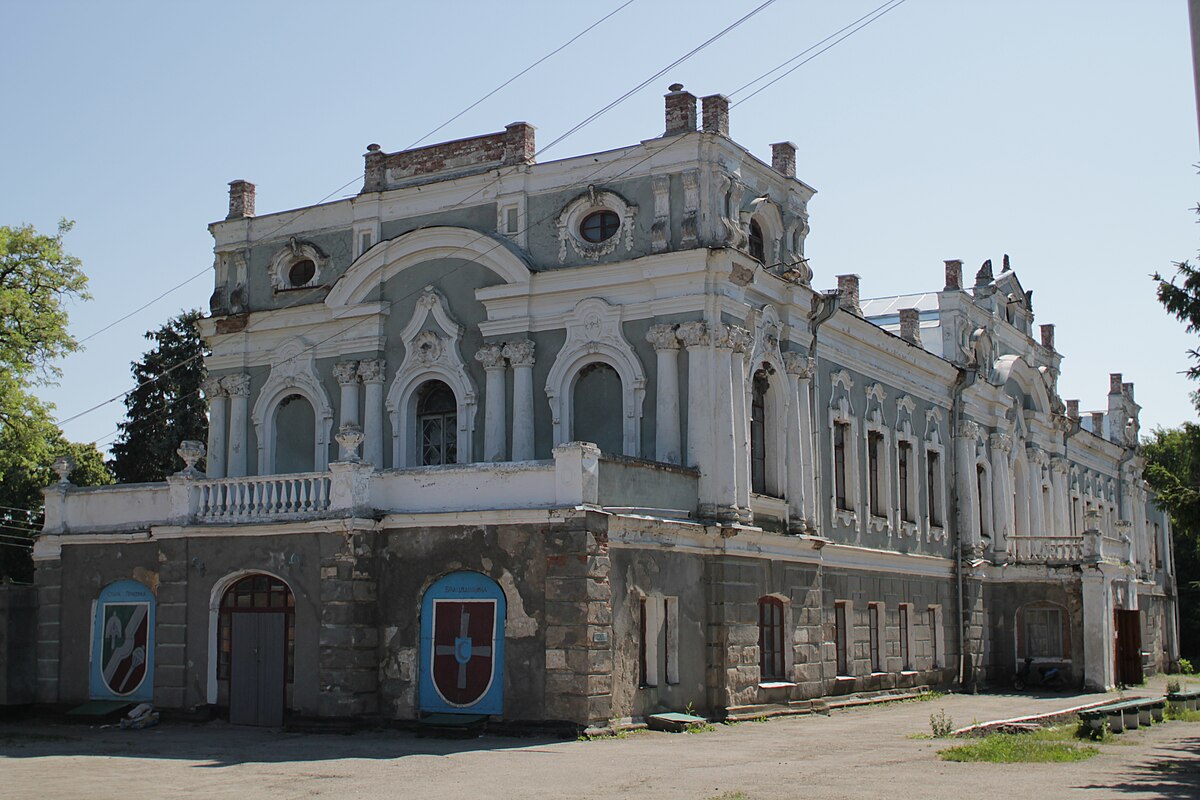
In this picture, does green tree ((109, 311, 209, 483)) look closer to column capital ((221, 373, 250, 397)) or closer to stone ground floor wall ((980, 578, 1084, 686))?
column capital ((221, 373, 250, 397))

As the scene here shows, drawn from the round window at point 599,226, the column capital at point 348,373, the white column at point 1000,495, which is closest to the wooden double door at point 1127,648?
the white column at point 1000,495

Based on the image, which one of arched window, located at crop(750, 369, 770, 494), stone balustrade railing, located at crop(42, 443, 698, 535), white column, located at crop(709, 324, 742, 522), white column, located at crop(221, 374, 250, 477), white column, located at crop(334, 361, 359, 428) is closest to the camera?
stone balustrade railing, located at crop(42, 443, 698, 535)

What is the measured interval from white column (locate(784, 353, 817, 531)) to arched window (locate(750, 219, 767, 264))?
1.87 metres

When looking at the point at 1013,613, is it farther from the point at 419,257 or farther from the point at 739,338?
the point at 419,257

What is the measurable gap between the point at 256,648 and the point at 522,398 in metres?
6.34

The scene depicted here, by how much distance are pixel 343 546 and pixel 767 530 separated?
25.8 ft

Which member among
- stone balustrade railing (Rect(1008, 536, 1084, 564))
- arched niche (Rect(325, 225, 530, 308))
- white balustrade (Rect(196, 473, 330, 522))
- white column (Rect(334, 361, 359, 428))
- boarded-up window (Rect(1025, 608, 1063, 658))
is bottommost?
boarded-up window (Rect(1025, 608, 1063, 658))

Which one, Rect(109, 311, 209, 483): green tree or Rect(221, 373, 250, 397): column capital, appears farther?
Rect(109, 311, 209, 483): green tree

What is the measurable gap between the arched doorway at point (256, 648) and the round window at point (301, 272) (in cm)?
773

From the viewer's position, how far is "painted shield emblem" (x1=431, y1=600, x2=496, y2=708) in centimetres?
2033

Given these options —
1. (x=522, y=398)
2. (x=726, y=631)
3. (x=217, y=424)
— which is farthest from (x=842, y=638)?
(x=217, y=424)

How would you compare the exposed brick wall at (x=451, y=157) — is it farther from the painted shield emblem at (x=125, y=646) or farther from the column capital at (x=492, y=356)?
the painted shield emblem at (x=125, y=646)

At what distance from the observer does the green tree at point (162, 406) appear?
41.8m

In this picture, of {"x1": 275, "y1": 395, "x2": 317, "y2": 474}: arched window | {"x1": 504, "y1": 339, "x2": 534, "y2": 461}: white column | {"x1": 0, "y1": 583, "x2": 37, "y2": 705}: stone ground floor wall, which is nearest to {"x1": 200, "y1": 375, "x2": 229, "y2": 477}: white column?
{"x1": 275, "y1": 395, "x2": 317, "y2": 474}: arched window
